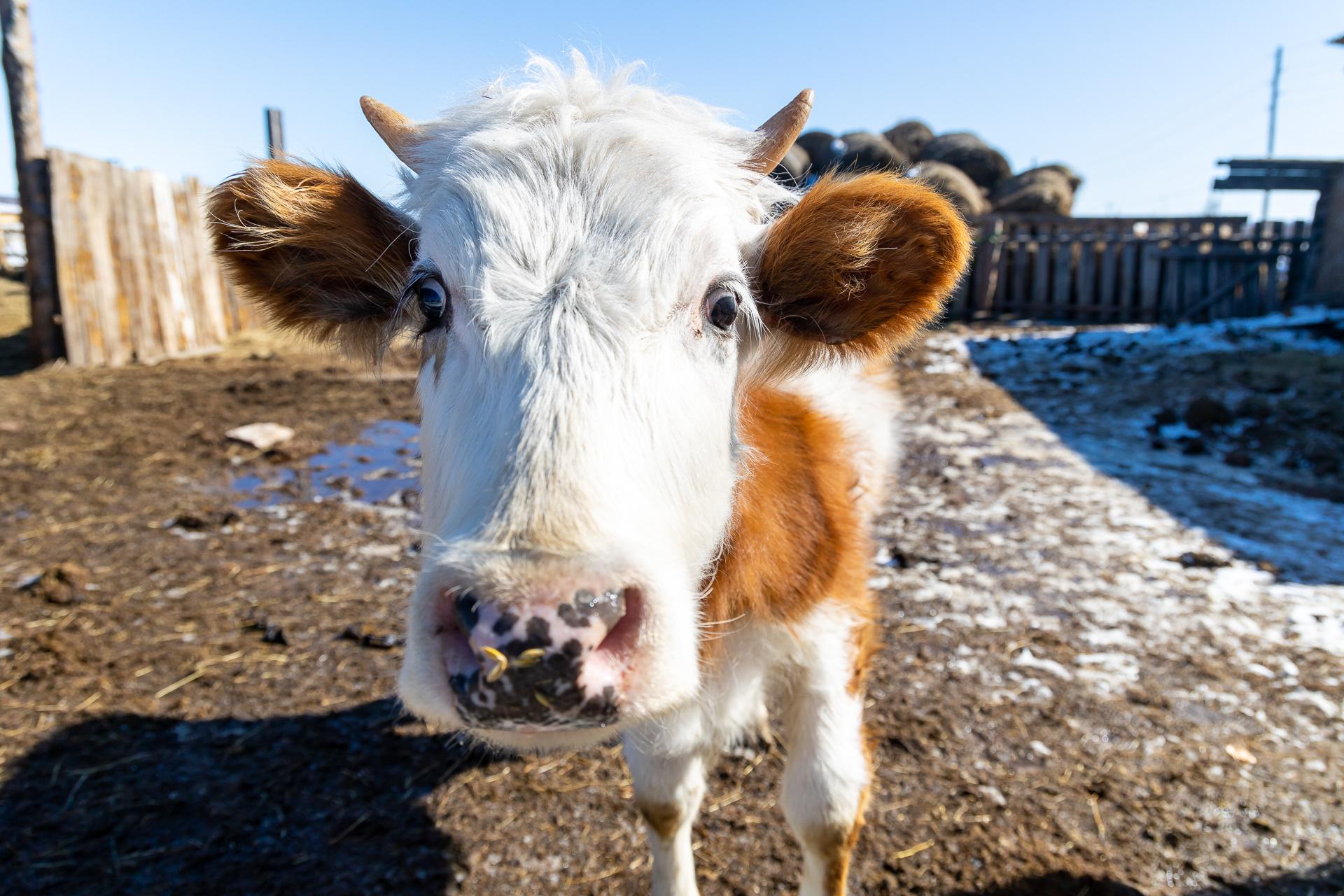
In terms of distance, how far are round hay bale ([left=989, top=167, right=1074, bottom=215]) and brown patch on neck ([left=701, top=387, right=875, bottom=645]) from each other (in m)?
18.2

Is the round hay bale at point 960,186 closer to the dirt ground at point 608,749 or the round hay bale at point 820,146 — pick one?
the round hay bale at point 820,146

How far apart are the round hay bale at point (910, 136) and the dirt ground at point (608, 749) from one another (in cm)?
1992

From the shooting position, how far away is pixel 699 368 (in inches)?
73.6

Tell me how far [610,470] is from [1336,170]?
664 inches

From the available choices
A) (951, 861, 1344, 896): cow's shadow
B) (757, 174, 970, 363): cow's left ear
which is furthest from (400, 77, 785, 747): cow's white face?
(951, 861, 1344, 896): cow's shadow

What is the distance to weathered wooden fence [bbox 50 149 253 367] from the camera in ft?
31.6

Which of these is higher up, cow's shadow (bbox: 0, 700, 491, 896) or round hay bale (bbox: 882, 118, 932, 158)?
round hay bale (bbox: 882, 118, 932, 158)

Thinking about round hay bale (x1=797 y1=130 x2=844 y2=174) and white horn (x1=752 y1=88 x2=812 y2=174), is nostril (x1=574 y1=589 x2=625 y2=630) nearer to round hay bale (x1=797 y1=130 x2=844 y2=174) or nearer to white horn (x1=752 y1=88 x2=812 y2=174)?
white horn (x1=752 y1=88 x2=812 y2=174)

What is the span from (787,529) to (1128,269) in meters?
15.2

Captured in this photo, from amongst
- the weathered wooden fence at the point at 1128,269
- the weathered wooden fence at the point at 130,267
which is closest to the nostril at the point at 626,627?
the weathered wooden fence at the point at 130,267

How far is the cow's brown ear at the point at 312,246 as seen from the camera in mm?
2045

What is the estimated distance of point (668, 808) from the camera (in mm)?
2500

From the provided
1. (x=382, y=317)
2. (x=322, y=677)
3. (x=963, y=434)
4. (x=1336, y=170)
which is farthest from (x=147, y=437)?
(x=1336, y=170)

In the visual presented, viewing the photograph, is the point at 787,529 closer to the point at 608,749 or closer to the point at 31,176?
the point at 608,749
